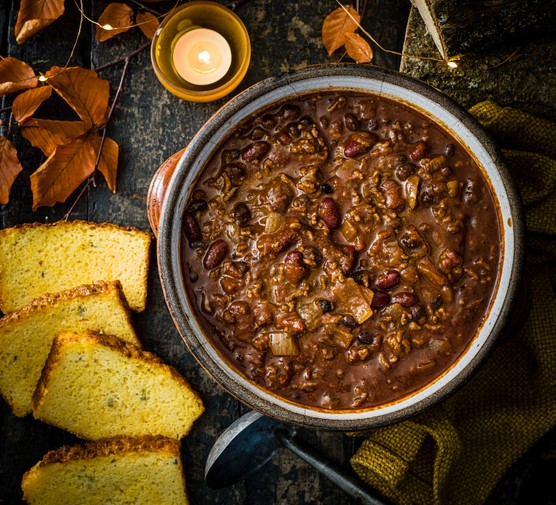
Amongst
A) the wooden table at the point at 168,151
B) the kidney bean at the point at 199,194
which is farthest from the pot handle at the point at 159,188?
the wooden table at the point at 168,151

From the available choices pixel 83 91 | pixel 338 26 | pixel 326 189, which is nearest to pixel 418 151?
pixel 326 189

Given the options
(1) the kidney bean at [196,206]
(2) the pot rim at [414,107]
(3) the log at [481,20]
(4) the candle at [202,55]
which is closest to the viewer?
(2) the pot rim at [414,107]

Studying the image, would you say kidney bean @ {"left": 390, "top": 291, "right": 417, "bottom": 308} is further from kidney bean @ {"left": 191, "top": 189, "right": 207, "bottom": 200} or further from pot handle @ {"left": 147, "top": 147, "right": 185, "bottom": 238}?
pot handle @ {"left": 147, "top": 147, "right": 185, "bottom": 238}

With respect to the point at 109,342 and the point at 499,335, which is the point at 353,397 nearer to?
the point at 499,335

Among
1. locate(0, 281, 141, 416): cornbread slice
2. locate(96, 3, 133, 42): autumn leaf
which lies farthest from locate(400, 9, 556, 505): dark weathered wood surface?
locate(0, 281, 141, 416): cornbread slice

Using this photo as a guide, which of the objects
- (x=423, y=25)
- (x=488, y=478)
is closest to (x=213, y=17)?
(x=423, y=25)

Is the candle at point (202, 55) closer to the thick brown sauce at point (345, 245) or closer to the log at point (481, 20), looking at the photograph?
the thick brown sauce at point (345, 245)

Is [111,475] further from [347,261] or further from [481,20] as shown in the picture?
[481,20]
